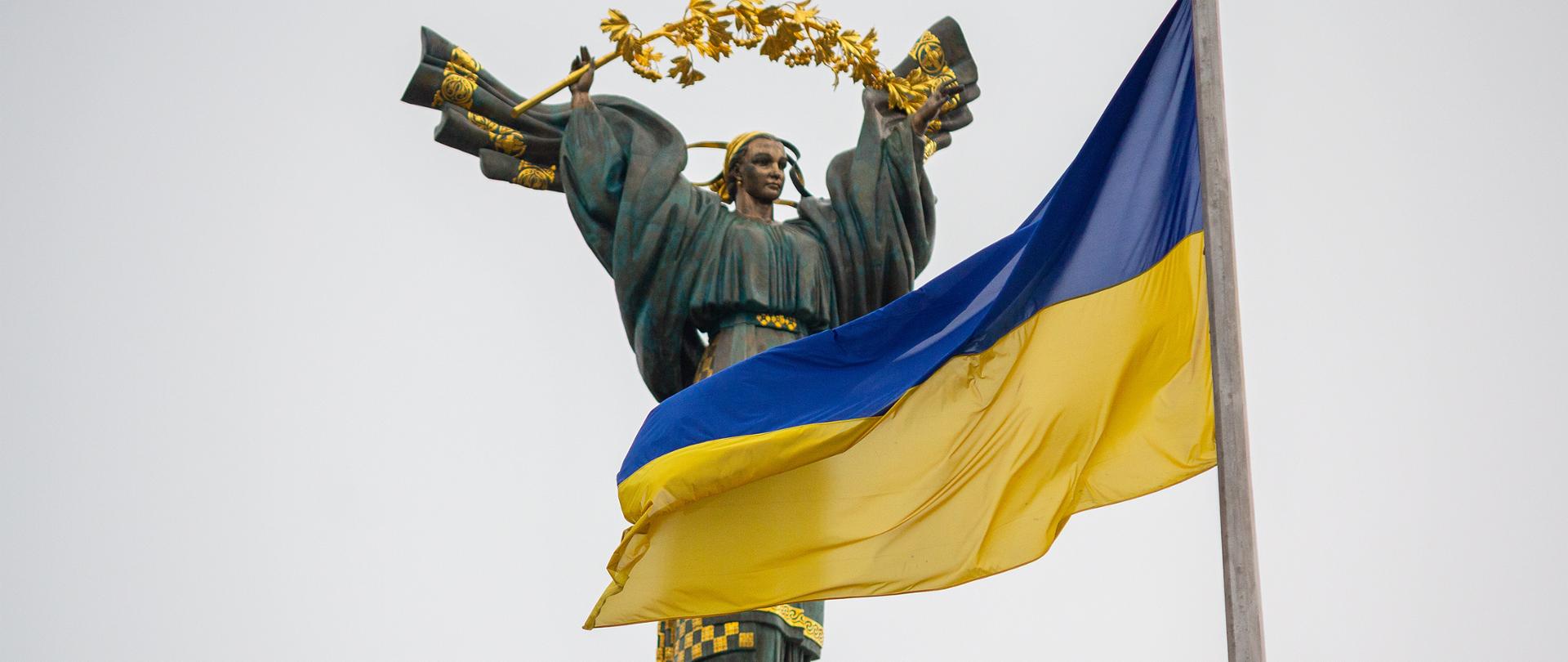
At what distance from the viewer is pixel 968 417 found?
494 inches

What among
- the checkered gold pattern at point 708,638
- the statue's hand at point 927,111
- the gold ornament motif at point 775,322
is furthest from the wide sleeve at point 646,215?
the checkered gold pattern at point 708,638

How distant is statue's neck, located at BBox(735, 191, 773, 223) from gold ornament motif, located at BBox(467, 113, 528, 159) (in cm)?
156

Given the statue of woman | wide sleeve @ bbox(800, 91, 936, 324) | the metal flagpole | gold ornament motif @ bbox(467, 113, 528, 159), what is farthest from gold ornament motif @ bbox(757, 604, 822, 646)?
the metal flagpole

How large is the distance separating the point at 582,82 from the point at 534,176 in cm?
90

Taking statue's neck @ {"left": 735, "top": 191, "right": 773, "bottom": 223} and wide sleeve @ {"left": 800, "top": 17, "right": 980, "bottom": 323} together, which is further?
statue's neck @ {"left": 735, "top": 191, "right": 773, "bottom": 223}

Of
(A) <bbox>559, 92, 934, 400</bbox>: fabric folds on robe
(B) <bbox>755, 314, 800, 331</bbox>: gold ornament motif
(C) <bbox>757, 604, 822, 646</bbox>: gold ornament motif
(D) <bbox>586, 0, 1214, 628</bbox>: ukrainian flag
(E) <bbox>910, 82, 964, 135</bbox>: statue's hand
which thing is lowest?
(C) <bbox>757, 604, 822, 646</bbox>: gold ornament motif

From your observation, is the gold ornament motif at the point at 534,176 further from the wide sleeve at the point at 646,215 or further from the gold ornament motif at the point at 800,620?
the gold ornament motif at the point at 800,620

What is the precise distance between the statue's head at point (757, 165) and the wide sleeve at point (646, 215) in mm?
406

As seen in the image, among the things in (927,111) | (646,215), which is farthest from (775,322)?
(927,111)

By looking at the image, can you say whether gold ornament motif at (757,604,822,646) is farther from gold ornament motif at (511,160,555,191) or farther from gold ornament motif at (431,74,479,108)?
gold ornament motif at (431,74,479,108)

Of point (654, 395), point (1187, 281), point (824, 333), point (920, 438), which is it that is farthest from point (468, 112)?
point (1187, 281)

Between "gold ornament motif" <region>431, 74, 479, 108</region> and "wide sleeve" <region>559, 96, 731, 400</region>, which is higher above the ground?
"gold ornament motif" <region>431, 74, 479, 108</region>

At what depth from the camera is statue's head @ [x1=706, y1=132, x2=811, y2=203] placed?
15.8 metres

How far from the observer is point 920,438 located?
12.7 m
